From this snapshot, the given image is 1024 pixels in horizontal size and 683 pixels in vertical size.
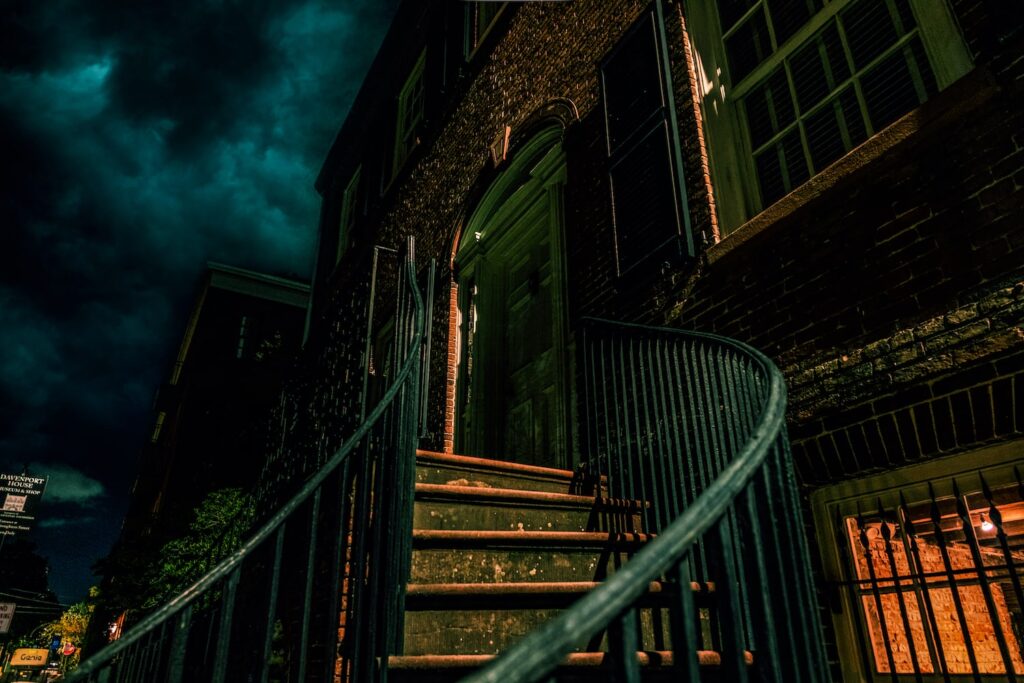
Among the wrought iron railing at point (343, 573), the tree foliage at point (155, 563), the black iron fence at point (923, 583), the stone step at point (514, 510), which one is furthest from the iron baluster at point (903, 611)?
the tree foliage at point (155, 563)

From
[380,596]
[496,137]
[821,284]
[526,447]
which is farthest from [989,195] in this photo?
[496,137]

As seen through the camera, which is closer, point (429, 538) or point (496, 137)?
point (429, 538)

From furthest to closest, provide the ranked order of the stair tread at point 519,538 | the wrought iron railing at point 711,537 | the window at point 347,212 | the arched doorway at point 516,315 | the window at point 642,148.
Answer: the window at point 347,212, the arched doorway at point 516,315, the window at point 642,148, the stair tread at point 519,538, the wrought iron railing at point 711,537

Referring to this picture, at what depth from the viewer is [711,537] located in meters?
2.21

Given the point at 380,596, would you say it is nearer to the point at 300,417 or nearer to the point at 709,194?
the point at 709,194

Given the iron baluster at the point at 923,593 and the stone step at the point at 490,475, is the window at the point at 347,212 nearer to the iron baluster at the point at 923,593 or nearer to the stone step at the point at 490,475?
the stone step at the point at 490,475

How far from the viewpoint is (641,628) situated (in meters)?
2.53

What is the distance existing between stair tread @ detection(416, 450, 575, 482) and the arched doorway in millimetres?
1362

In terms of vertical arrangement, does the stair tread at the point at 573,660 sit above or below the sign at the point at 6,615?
below

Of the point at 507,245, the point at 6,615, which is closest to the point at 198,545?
the point at 507,245

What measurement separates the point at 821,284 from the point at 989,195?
0.71 metres

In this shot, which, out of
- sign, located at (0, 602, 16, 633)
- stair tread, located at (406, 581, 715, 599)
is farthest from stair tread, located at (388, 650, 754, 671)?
sign, located at (0, 602, 16, 633)

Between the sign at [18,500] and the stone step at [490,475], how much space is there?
3867 cm

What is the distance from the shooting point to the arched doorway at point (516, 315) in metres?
5.41
